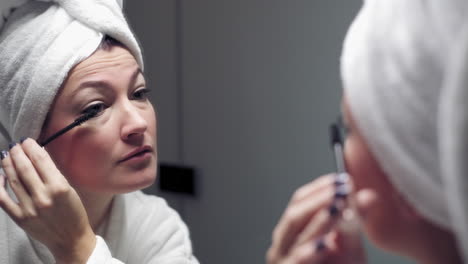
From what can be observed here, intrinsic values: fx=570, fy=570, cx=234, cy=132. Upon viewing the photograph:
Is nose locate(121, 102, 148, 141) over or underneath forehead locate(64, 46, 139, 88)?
underneath

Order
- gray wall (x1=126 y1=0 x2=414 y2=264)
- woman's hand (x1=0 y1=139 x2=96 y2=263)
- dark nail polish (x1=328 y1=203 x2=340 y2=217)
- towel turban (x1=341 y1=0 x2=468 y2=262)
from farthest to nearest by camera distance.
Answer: gray wall (x1=126 y1=0 x2=414 y2=264), woman's hand (x1=0 y1=139 x2=96 y2=263), dark nail polish (x1=328 y1=203 x2=340 y2=217), towel turban (x1=341 y1=0 x2=468 y2=262)

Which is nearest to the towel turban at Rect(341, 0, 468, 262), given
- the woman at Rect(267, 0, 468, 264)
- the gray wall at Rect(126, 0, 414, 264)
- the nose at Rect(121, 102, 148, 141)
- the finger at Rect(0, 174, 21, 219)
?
the woman at Rect(267, 0, 468, 264)

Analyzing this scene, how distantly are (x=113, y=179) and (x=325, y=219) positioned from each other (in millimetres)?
426

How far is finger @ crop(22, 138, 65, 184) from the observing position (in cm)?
81

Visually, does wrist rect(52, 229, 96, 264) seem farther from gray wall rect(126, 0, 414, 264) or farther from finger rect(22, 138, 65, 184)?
gray wall rect(126, 0, 414, 264)

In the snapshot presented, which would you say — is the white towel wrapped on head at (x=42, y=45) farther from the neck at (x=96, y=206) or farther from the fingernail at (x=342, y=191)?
the fingernail at (x=342, y=191)

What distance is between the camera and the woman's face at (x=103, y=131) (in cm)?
87

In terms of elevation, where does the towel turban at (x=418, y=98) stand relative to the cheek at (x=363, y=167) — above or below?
above

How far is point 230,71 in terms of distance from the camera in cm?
140

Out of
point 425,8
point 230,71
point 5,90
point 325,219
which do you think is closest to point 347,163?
point 325,219

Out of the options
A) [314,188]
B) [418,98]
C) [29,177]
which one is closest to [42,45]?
[29,177]

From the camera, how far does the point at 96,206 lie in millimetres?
979

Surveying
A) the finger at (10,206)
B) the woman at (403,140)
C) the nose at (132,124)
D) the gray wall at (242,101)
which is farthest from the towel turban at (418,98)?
the gray wall at (242,101)

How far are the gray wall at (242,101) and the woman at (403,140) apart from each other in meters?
0.65
